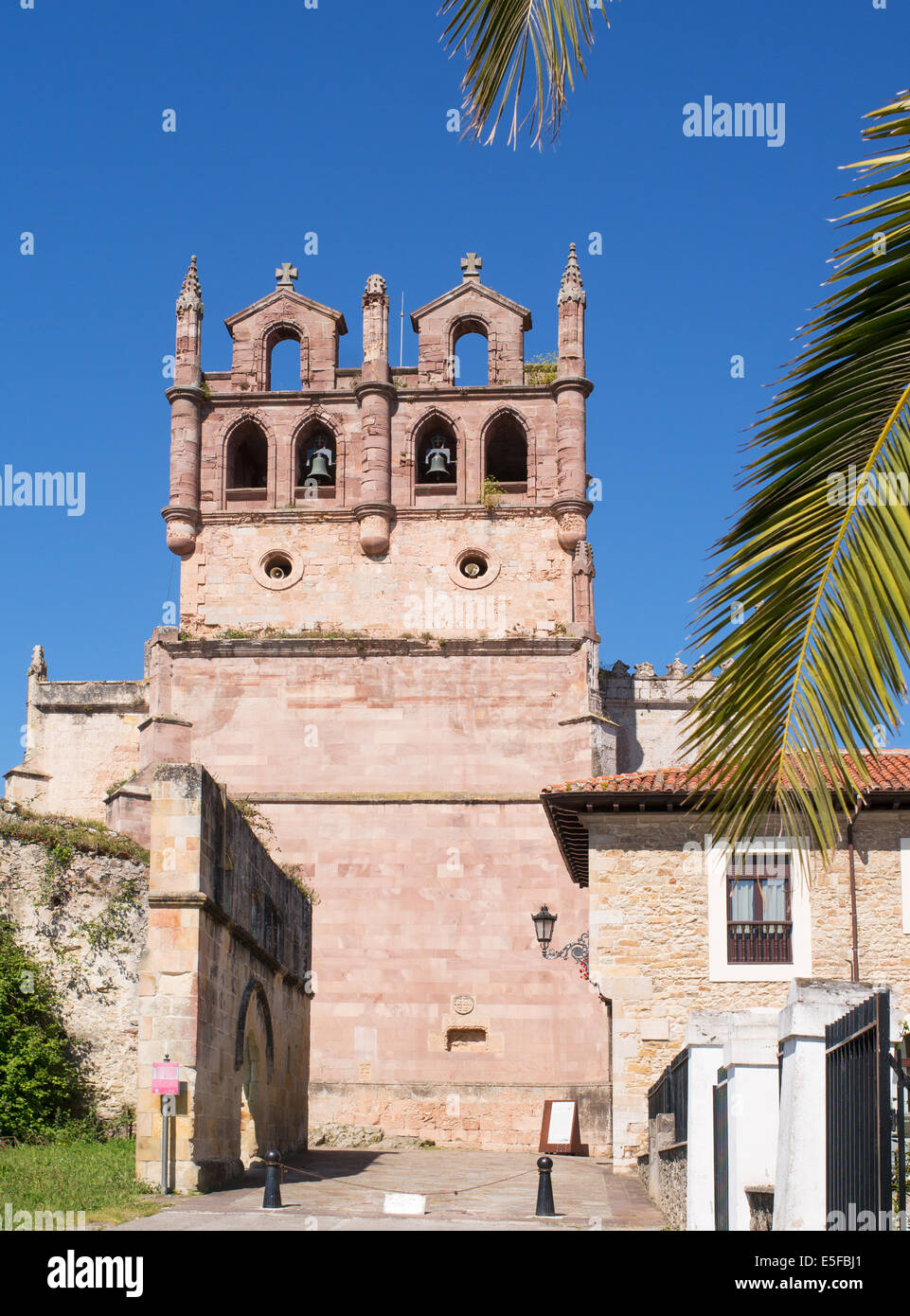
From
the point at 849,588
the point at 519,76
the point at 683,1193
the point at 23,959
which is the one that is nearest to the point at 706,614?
the point at 849,588

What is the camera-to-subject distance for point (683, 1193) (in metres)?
10.8

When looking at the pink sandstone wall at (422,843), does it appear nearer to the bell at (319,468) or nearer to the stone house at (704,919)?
the bell at (319,468)

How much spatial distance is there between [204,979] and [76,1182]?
2.22m

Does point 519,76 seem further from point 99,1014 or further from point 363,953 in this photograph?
point 363,953

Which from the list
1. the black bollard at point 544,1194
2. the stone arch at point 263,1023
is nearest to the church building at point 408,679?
the stone arch at point 263,1023

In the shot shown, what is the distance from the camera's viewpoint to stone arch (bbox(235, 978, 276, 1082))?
16.2 meters

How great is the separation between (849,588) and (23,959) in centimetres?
1506

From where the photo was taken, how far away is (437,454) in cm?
3031

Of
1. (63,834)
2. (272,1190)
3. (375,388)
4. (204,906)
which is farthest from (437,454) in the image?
(272,1190)

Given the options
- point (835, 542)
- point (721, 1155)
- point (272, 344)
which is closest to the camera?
point (835, 542)

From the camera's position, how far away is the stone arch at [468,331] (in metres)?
31.4

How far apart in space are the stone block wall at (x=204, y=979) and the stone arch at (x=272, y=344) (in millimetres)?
15578

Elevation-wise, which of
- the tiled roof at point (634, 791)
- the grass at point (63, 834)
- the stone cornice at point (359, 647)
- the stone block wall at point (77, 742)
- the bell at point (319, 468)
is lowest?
the grass at point (63, 834)

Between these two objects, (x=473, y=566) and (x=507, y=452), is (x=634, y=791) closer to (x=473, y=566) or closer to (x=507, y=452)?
(x=473, y=566)
